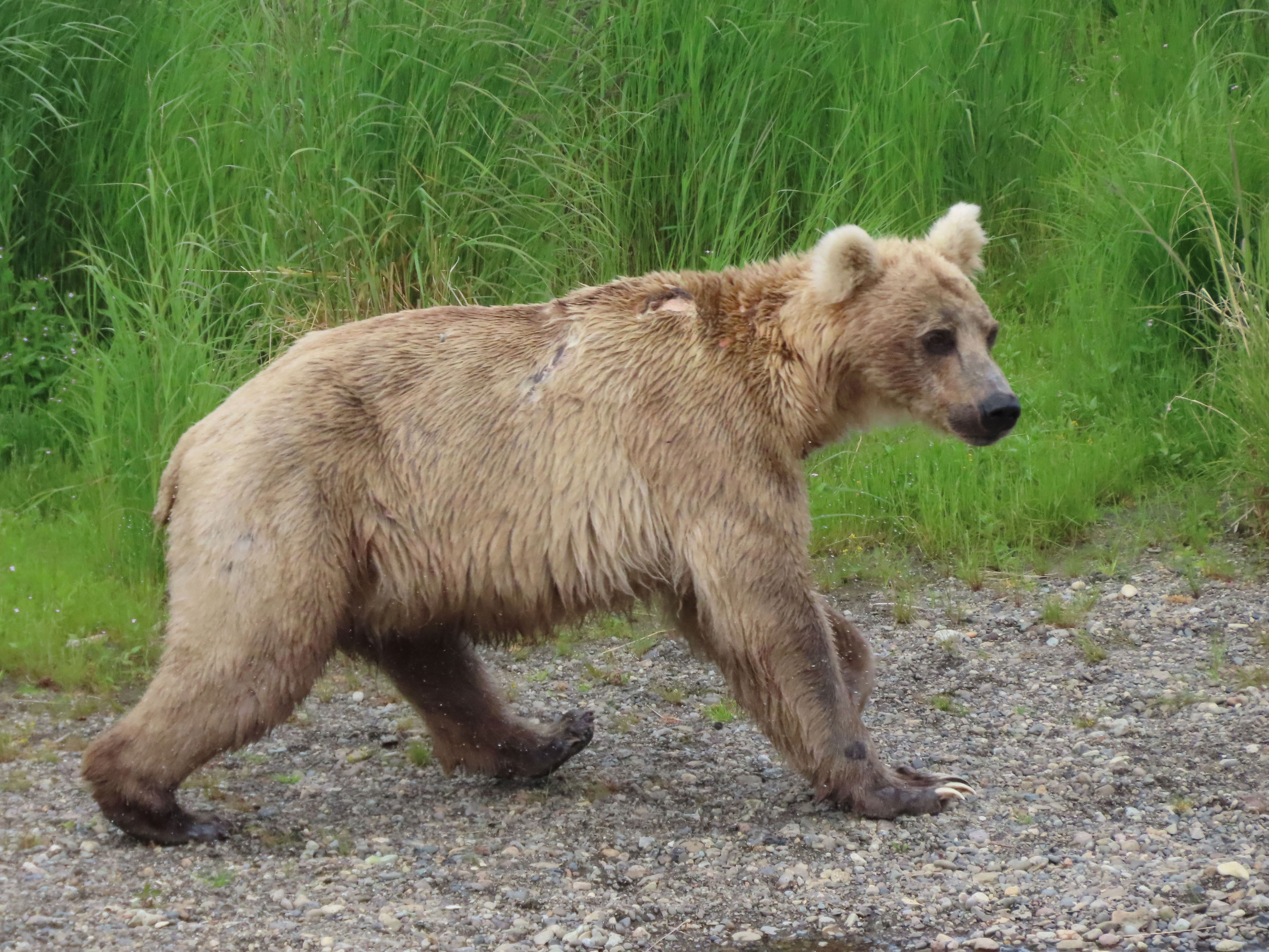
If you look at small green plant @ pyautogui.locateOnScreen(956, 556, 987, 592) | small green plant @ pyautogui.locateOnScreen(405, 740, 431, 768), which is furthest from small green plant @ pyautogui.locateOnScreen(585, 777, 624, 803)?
small green plant @ pyautogui.locateOnScreen(956, 556, 987, 592)

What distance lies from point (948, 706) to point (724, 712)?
2.56ft

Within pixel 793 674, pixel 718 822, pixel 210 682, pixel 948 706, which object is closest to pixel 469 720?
pixel 718 822

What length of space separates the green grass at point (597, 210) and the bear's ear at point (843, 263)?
2.28m

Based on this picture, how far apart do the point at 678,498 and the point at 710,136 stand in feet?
12.2

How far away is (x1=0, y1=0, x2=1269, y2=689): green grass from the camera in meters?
6.46

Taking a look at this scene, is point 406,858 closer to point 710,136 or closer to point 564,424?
point 564,424

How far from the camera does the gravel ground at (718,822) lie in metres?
3.73

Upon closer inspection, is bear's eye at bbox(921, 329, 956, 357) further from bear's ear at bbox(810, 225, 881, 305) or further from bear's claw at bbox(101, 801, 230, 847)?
bear's claw at bbox(101, 801, 230, 847)

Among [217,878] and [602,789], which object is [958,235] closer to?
[602,789]

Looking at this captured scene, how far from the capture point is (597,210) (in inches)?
293

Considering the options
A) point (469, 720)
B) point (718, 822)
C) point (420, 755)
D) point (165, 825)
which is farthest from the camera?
point (420, 755)

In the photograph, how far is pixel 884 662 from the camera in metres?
5.66

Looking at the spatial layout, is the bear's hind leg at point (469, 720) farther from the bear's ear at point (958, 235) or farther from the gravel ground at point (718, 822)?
the bear's ear at point (958, 235)

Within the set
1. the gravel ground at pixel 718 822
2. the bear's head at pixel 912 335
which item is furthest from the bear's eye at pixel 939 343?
the gravel ground at pixel 718 822
